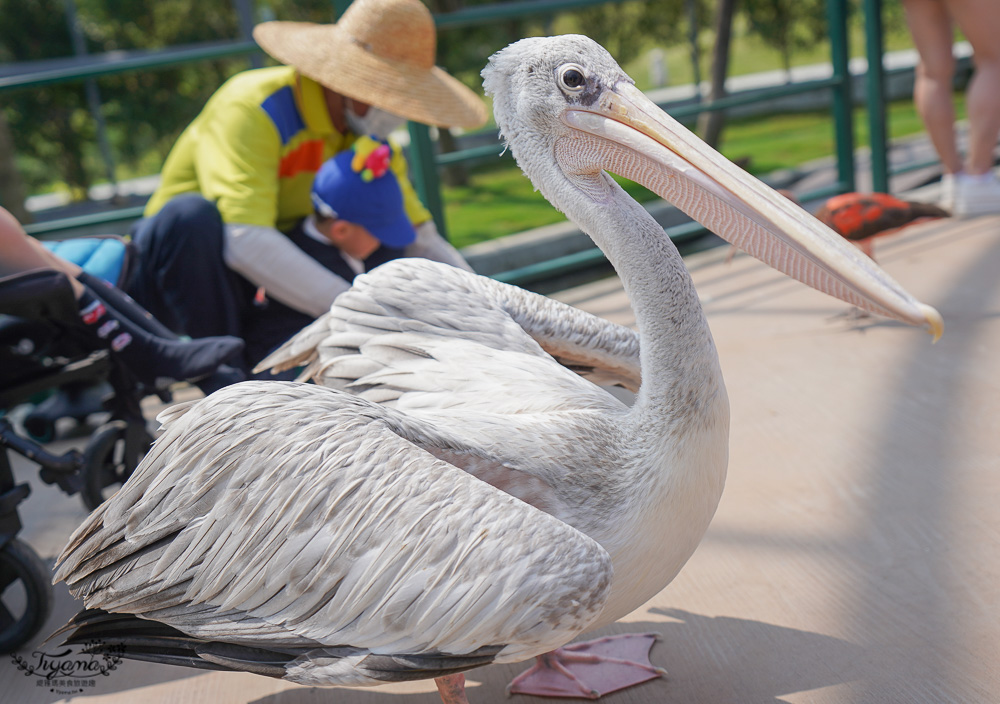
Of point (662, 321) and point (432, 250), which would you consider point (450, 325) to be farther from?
point (432, 250)

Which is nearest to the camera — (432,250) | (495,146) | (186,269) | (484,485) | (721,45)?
(484,485)

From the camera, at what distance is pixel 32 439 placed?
2.20m

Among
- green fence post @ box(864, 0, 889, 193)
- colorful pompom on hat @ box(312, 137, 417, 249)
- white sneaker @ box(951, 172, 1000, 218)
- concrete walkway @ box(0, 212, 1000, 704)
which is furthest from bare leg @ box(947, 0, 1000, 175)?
colorful pompom on hat @ box(312, 137, 417, 249)

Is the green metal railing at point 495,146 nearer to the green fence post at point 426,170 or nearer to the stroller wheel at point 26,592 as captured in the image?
the green fence post at point 426,170

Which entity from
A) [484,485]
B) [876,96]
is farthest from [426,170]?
[484,485]

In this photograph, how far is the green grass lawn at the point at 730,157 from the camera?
27.2 ft

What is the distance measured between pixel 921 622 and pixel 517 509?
0.90 metres

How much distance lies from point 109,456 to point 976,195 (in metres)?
3.83

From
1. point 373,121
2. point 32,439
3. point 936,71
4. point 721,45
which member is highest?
point 373,121

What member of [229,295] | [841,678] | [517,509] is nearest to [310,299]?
[229,295]

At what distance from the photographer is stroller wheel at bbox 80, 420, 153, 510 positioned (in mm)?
2336

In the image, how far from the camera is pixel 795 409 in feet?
8.82

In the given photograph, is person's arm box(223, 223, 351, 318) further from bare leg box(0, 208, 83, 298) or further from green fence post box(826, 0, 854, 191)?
green fence post box(826, 0, 854, 191)

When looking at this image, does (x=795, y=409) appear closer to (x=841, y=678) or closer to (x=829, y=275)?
(x=841, y=678)
